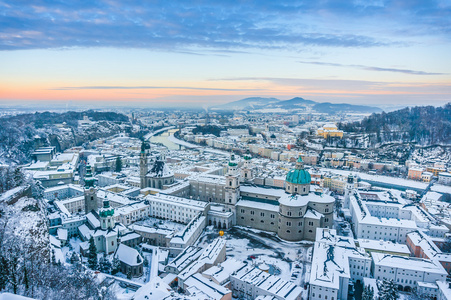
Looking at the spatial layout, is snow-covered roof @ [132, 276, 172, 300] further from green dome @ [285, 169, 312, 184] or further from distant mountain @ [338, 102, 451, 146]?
distant mountain @ [338, 102, 451, 146]

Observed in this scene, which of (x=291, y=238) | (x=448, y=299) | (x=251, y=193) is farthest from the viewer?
(x=251, y=193)

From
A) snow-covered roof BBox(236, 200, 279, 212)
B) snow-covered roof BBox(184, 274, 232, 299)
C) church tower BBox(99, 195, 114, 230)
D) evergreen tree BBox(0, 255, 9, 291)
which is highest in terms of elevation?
evergreen tree BBox(0, 255, 9, 291)

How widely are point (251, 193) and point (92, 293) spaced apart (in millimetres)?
18641

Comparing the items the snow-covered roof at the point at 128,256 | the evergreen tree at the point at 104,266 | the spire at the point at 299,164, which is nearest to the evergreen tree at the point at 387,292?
the spire at the point at 299,164

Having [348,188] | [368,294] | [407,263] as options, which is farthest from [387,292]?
[348,188]

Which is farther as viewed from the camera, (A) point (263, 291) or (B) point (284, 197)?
(B) point (284, 197)

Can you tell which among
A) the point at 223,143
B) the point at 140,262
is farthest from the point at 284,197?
the point at 223,143

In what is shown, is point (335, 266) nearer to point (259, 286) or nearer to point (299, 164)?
point (259, 286)

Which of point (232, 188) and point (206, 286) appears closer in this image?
point (206, 286)

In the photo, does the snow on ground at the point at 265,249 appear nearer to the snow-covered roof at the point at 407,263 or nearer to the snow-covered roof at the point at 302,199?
Result: the snow-covered roof at the point at 302,199

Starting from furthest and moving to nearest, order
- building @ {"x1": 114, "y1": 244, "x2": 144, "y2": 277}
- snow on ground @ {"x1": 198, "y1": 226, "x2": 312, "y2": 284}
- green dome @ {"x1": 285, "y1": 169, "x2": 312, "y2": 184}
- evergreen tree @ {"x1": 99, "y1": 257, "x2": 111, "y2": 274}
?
green dome @ {"x1": 285, "y1": 169, "x2": 312, "y2": 184} < snow on ground @ {"x1": 198, "y1": 226, "x2": 312, "y2": 284} < evergreen tree @ {"x1": 99, "y1": 257, "x2": 111, "y2": 274} < building @ {"x1": 114, "y1": 244, "x2": 144, "y2": 277}

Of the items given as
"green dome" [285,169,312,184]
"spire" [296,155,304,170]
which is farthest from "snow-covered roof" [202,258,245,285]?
"spire" [296,155,304,170]

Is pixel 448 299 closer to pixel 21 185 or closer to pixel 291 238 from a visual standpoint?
pixel 291 238

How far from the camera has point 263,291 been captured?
18.1 meters
